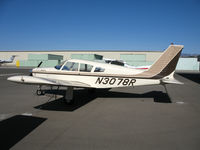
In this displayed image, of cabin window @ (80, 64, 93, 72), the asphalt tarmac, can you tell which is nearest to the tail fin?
the asphalt tarmac

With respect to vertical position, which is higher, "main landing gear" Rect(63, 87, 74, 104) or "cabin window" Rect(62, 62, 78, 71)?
"cabin window" Rect(62, 62, 78, 71)

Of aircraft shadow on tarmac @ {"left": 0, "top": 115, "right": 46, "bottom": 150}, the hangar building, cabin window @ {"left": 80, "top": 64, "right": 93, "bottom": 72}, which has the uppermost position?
the hangar building

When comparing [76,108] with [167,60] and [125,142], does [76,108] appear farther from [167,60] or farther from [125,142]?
[167,60]

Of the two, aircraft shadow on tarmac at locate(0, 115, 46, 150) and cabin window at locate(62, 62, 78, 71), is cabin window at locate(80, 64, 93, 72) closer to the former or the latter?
cabin window at locate(62, 62, 78, 71)

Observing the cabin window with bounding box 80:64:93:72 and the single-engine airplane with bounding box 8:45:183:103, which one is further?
the cabin window with bounding box 80:64:93:72

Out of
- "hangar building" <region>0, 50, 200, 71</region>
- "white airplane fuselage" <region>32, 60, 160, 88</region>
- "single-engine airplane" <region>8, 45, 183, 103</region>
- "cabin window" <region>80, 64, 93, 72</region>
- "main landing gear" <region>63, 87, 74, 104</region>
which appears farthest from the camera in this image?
"hangar building" <region>0, 50, 200, 71</region>

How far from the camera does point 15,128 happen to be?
413 centimetres

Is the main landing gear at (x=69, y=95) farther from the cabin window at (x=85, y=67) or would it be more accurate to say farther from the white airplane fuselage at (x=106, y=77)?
the cabin window at (x=85, y=67)

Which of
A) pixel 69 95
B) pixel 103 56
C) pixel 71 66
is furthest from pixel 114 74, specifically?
pixel 103 56

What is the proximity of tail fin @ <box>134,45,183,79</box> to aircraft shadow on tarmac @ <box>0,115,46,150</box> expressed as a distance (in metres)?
4.73

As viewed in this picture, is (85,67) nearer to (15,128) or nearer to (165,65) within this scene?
(165,65)

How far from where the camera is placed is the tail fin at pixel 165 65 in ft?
21.2

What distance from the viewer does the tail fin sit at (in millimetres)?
6461

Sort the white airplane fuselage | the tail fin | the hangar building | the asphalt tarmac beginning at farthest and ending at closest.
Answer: the hangar building
the white airplane fuselage
the tail fin
the asphalt tarmac
